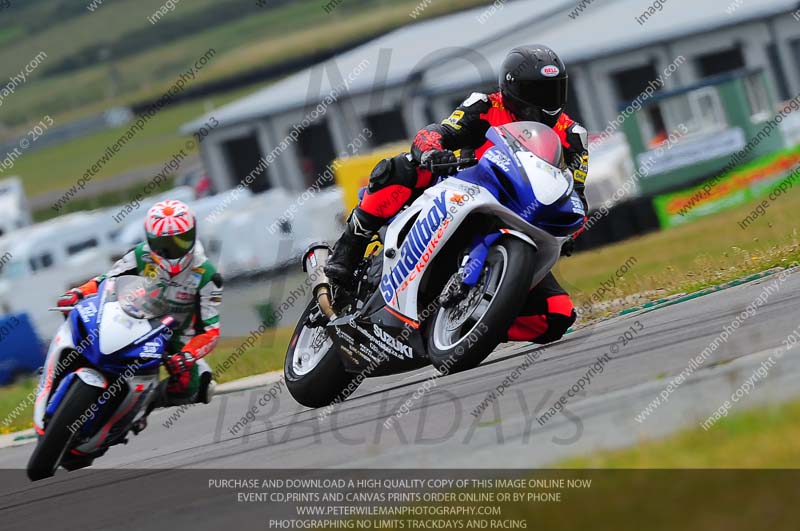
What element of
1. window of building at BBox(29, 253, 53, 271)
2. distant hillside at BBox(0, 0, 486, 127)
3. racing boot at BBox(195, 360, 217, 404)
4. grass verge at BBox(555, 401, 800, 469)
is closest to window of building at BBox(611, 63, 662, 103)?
window of building at BBox(29, 253, 53, 271)

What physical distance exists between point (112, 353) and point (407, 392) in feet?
6.26

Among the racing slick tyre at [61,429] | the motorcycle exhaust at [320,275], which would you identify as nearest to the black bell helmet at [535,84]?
the motorcycle exhaust at [320,275]

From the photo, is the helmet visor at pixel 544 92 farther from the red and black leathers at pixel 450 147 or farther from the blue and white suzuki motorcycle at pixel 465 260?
the blue and white suzuki motorcycle at pixel 465 260

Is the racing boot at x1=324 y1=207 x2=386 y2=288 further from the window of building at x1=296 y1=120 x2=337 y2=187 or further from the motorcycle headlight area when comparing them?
the window of building at x1=296 y1=120 x2=337 y2=187

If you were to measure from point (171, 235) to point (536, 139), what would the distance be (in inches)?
102

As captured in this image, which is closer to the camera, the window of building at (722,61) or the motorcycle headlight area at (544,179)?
the motorcycle headlight area at (544,179)

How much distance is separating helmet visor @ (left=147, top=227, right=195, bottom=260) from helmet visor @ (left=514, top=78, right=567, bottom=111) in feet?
7.95

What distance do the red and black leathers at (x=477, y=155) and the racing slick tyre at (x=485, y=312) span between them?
92 cm

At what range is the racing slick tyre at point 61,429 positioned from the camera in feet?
25.5

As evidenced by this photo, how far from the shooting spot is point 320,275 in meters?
8.66

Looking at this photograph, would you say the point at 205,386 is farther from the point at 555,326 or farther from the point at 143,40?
the point at 143,40

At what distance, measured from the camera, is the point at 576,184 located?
8.04 m

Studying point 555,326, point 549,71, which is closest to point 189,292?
point 555,326

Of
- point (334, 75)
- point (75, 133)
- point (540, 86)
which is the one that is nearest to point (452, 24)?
point (334, 75)
